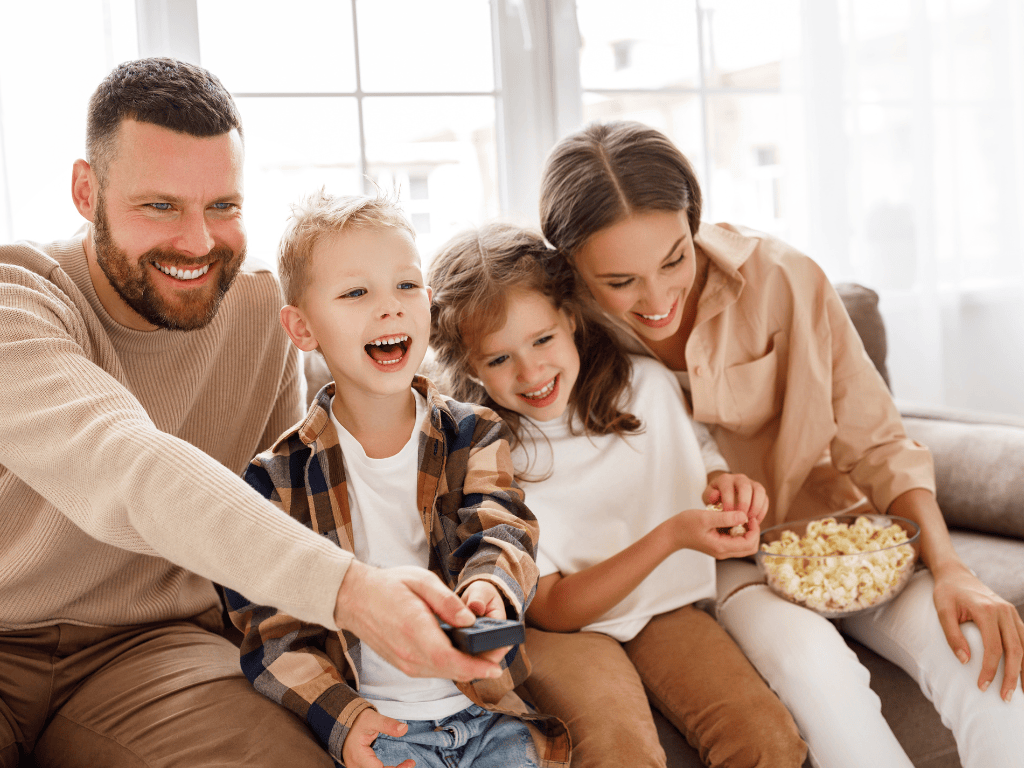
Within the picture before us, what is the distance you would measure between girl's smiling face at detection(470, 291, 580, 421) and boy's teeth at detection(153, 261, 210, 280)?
0.45m

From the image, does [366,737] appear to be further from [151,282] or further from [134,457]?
[151,282]

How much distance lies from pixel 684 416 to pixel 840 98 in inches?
63.9

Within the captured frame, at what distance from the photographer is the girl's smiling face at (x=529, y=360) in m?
1.44

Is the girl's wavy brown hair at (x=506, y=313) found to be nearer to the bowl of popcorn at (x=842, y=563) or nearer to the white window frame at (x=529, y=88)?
the bowl of popcorn at (x=842, y=563)

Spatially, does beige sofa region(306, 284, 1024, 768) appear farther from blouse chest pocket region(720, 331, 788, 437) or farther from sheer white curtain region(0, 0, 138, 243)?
sheer white curtain region(0, 0, 138, 243)

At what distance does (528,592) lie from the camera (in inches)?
43.3

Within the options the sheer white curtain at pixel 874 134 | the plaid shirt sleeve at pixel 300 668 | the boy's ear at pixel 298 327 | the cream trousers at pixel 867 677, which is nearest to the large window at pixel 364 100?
the sheer white curtain at pixel 874 134

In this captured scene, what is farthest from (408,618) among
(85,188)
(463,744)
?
(85,188)

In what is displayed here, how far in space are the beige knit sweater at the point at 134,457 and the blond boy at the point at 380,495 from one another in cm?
20

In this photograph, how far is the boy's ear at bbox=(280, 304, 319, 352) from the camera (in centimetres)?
126

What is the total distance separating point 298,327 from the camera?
4.16 ft

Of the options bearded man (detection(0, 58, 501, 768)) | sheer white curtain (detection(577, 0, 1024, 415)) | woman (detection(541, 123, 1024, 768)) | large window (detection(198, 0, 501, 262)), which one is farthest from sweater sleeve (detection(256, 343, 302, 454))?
sheer white curtain (detection(577, 0, 1024, 415))

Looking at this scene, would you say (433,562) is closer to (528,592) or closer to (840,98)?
(528,592)

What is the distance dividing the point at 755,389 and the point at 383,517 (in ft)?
2.50
